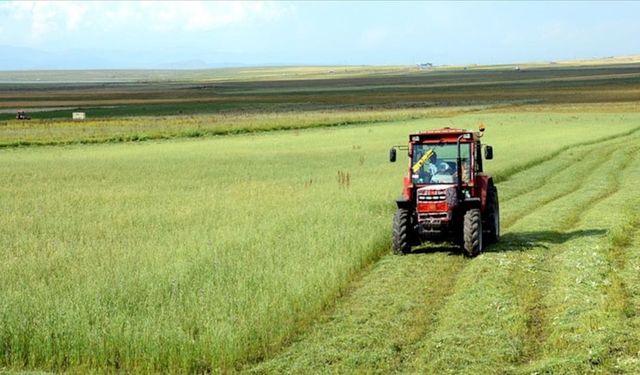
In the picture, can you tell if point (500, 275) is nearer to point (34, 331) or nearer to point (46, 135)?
point (34, 331)

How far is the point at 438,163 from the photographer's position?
15.7m

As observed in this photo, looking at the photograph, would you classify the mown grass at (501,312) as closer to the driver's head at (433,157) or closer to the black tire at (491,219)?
the black tire at (491,219)

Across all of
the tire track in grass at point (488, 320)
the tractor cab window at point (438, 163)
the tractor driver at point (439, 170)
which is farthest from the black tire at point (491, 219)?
the tire track in grass at point (488, 320)

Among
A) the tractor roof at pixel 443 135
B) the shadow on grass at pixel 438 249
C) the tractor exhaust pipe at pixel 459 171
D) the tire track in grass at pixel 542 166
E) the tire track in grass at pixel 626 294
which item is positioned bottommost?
the tire track in grass at pixel 542 166

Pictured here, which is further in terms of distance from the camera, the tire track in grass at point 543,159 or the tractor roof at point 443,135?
the tire track in grass at point 543,159

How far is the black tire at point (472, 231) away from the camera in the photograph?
14.8m

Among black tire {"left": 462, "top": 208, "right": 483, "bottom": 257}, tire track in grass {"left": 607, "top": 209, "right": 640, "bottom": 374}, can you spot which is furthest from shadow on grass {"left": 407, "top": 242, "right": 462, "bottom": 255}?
tire track in grass {"left": 607, "top": 209, "right": 640, "bottom": 374}

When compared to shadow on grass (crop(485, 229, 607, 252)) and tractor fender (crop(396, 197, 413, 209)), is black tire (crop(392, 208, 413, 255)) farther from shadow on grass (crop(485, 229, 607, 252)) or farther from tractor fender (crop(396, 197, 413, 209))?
shadow on grass (crop(485, 229, 607, 252))

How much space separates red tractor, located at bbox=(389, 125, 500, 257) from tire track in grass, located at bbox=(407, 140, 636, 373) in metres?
0.85

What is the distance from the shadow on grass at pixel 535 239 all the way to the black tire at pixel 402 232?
1635 mm

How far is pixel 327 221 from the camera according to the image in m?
18.2

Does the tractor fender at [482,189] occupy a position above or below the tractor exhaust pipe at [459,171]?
below

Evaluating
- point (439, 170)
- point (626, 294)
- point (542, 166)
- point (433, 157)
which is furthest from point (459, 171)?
point (542, 166)

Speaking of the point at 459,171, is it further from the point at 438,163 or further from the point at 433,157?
the point at 433,157
